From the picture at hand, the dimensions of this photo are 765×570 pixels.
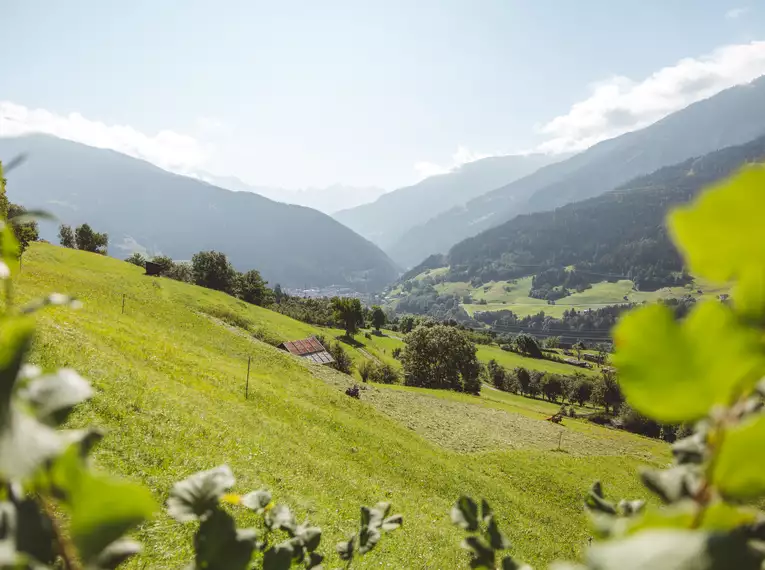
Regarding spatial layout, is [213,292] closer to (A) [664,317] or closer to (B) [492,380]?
(B) [492,380]

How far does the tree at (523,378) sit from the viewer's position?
82.6 meters

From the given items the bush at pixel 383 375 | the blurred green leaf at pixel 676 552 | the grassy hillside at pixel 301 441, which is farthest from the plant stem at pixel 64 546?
the bush at pixel 383 375

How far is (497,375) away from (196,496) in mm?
88385

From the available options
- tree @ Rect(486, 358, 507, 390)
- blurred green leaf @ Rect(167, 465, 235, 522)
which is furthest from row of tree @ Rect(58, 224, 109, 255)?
blurred green leaf @ Rect(167, 465, 235, 522)

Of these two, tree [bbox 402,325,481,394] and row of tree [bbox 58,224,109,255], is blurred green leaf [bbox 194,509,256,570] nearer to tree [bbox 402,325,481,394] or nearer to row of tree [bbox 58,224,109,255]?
tree [bbox 402,325,481,394]

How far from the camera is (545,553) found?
567 inches

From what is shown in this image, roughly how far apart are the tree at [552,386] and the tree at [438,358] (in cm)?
2964

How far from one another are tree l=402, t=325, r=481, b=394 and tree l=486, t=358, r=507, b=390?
2810cm

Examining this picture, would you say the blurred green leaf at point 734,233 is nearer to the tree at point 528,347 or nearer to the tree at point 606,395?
the tree at point 606,395

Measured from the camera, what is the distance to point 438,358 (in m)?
58.0

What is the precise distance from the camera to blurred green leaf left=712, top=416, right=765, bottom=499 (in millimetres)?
344

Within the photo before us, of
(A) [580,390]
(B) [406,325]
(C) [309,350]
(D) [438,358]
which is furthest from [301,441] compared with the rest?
(B) [406,325]

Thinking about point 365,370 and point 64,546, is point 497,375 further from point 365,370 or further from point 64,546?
point 64,546

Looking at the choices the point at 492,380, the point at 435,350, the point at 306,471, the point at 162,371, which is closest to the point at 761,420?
the point at 306,471
